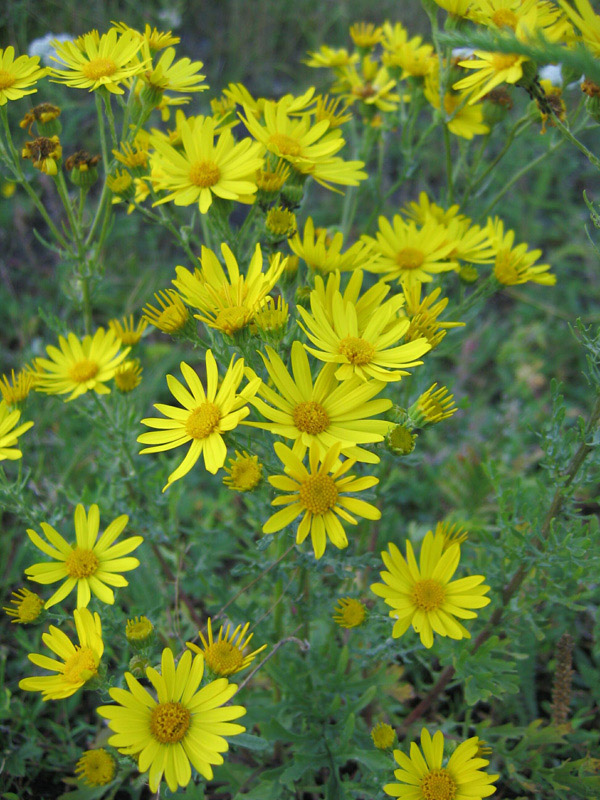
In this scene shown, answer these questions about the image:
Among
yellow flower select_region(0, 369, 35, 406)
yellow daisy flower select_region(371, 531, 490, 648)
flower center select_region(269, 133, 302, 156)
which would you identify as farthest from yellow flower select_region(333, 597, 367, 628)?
flower center select_region(269, 133, 302, 156)

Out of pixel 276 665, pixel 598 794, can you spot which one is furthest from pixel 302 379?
pixel 598 794

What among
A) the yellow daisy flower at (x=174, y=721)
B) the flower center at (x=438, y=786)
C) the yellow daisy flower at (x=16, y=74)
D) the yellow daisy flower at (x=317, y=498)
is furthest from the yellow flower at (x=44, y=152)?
the flower center at (x=438, y=786)

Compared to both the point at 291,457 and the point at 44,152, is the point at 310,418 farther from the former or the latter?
the point at 44,152

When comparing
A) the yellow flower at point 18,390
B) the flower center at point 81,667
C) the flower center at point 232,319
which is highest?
the flower center at point 232,319

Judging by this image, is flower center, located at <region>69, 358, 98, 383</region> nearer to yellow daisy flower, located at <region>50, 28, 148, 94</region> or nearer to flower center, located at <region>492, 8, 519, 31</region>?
yellow daisy flower, located at <region>50, 28, 148, 94</region>

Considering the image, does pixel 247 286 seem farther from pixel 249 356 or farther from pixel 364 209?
pixel 364 209

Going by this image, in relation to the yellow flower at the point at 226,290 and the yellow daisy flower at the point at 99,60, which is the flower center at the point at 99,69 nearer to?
the yellow daisy flower at the point at 99,60
